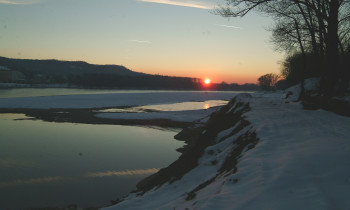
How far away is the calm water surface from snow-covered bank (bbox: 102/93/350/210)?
76.8 inches

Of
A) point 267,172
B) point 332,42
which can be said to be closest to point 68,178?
point 267,172

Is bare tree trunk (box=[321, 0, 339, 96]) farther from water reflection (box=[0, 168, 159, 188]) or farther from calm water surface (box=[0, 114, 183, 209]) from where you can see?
water reflection (box=[0, 168, 159, 188])

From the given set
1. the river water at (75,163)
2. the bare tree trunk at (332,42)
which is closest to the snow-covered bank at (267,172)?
the river water at (75,163)

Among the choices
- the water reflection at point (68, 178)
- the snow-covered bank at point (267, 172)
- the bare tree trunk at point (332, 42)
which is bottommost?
the water reflection at point (68, 178)

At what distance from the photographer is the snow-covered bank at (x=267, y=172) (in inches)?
183

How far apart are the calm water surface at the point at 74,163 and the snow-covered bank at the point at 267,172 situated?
6.40 feet

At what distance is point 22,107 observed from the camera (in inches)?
1519

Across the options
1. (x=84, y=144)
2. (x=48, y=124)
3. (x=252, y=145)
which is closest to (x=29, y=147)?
(x=84, y=144)

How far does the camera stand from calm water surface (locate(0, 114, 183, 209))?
946 centimetres

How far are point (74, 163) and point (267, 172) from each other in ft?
32.2

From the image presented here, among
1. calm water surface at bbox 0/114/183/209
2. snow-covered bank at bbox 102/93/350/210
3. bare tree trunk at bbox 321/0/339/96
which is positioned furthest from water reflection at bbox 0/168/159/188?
bare tree trunk at bbox 321/0/339/96

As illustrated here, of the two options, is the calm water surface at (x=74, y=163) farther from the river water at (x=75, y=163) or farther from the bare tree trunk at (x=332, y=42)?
the bare tree trunk at (x=332, y=42)

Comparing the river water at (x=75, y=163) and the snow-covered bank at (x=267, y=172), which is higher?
the snow-covered bank at (x=267, y=172)

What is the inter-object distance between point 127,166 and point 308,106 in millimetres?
9549
